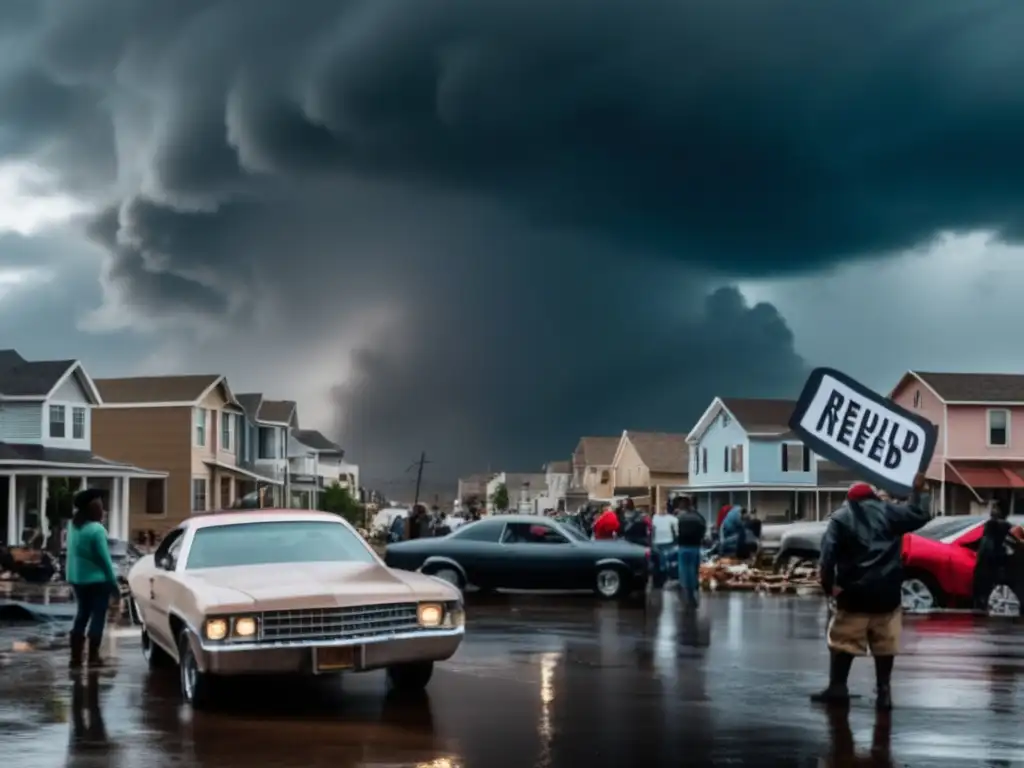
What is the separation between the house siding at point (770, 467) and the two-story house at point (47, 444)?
30564 millimetres

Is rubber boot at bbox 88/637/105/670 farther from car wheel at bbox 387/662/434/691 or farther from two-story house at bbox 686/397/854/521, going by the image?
two-story house at bbox 686/397/854/521

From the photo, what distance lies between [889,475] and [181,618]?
5.41 m

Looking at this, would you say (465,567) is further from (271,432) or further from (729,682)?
(271,432)

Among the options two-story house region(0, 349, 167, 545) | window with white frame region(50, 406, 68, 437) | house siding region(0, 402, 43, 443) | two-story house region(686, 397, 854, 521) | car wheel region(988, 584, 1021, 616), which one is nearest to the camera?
car wheel region(988, 584, 1021, 616)

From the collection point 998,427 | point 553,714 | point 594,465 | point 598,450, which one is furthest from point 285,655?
point 598,450

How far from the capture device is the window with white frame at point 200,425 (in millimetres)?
60312

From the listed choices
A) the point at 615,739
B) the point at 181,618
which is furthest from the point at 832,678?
the point at 181,618

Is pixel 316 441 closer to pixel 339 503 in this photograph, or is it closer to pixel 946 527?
pixel 339 503

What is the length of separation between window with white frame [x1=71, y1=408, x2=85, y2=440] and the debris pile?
27.2 meters

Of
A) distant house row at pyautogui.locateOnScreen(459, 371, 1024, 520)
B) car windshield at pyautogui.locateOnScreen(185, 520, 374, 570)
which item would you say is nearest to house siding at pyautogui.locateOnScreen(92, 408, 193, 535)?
distant house row at pyautogui.locateOnScreen(459, 371, 1024, 520)

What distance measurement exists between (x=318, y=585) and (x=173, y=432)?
50.7 m

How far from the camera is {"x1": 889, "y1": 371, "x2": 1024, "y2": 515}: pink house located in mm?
58281

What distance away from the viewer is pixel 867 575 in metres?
10.9

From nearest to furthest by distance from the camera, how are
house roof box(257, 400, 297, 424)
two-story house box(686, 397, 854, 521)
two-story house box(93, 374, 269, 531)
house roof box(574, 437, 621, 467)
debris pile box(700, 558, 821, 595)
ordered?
debris pile box(700, 558, 821, 595)
two-story house box(93, 374, 269, 531)
two-story house box(686, 397, 854, 521)
house roof box(257, 400, 297, 424)
house roof box(574, 437, 621, 467)
